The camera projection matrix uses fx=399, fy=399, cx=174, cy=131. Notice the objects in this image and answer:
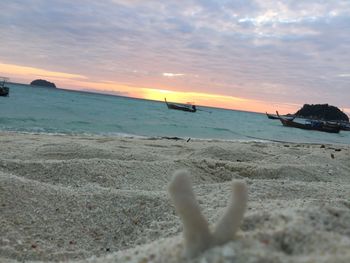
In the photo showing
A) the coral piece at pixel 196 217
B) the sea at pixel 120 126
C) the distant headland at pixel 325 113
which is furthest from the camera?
the distant headland at pixel 325 113

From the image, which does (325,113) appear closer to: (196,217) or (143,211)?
(143,211)

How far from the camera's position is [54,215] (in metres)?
3.32

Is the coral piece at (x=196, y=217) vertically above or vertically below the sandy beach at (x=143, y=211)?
above

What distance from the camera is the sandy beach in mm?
1562

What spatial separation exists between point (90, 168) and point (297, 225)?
3726mm

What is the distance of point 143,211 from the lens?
356 centimetres

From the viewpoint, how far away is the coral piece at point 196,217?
4.89ft

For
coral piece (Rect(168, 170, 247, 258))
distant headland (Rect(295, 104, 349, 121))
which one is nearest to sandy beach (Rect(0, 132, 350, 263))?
coral piece (Rect(168, 170, 247, 258))

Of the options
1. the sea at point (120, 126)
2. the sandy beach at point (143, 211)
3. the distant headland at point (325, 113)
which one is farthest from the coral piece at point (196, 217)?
the distant headland at point (325, 113)

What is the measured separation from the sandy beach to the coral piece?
44 mm

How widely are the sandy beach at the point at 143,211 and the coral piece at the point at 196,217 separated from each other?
44 millimetres

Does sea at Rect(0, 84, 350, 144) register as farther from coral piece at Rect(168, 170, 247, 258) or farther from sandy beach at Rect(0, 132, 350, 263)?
coral piece at Rect(168, 170, 247, 258)

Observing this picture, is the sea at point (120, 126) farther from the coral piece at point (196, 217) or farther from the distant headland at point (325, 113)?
the distant headland at point (325, 113)

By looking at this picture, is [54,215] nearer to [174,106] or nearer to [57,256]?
[57,256]
